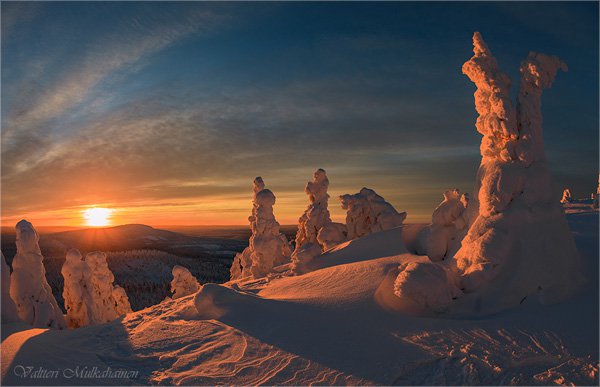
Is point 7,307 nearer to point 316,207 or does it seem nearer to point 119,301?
point 119,301

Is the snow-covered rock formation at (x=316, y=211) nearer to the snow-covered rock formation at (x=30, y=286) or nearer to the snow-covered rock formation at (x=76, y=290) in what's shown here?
the snow-covered rock formation at (x=76, y=290)

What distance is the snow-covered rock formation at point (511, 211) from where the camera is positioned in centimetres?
991

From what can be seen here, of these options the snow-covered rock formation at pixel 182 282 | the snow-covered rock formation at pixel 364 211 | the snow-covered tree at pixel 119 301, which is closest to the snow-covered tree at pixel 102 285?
the snow-covered tree at pixel 119 301

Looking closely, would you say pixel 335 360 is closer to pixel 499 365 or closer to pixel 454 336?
pixel 454 336

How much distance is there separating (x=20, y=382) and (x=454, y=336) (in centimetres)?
966

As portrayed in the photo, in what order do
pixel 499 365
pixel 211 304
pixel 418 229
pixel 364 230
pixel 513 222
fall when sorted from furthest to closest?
pixel 364 230
pixel 418 229
pixel 211 304
pixel 513 222
pixel 499 365

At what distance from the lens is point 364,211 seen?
2623cm

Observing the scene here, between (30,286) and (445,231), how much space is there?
58.7 feet

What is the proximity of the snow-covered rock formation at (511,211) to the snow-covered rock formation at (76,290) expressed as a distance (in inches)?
869

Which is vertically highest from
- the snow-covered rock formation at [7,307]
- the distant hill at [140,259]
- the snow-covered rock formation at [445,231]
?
the snow-covered rock formation at [445,231]

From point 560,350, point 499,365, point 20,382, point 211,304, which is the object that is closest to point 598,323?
point 560,350

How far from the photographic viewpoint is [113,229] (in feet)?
573

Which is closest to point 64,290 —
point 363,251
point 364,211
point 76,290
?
point 76,290

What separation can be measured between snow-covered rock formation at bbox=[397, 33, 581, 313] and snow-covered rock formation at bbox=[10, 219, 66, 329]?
1618 centimetres
